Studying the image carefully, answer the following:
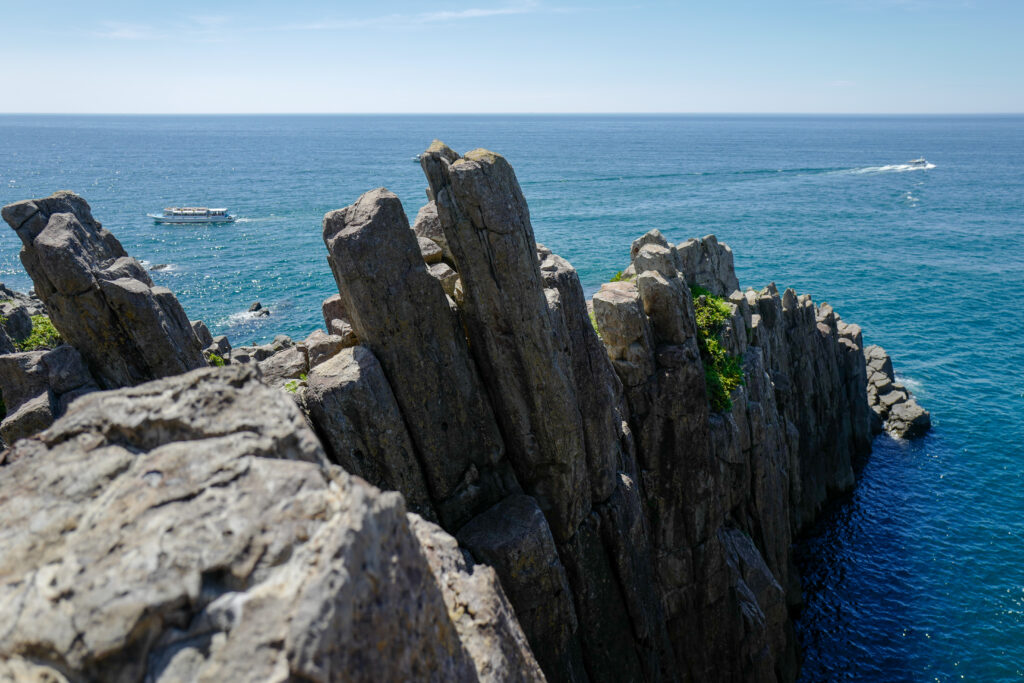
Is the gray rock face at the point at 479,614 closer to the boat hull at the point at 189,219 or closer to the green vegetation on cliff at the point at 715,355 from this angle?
the green vegetation on cliff at the point at 715,355

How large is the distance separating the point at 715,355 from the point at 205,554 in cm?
3117

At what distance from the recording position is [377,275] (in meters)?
19.2

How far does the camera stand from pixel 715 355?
3462cm

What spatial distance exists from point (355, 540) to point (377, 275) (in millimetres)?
12767

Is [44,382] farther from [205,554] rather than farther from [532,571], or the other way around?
[205,554]

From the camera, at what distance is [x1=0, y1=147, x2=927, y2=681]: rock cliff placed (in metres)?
6.95

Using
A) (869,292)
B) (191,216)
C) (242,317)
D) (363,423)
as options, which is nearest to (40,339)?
(363,423)

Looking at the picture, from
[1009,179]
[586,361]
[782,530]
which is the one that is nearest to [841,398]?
[782,530]

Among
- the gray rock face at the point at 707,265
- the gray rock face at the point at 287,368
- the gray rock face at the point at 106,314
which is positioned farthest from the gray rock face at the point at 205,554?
the gray rock face at the point at 707,265

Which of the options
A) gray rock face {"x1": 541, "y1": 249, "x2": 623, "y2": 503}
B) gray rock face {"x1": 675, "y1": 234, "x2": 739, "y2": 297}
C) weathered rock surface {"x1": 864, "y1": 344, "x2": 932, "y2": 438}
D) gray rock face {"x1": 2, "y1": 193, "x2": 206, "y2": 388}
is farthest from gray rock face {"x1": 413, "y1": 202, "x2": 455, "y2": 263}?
weathered rock surface {"x1": 864, "y1": 344, "x2": 932, "y2": 438}

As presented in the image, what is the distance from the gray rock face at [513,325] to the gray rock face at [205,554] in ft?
37.9

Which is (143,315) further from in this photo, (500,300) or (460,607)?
(460,607)

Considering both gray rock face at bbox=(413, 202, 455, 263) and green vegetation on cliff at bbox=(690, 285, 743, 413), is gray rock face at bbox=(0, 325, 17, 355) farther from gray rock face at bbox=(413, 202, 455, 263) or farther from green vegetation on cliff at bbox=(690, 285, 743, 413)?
green vegetation on cliff at bbox=(690, 285, 743, 413)

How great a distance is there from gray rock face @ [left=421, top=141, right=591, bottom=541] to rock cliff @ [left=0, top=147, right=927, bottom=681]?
0.09m
